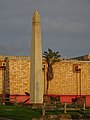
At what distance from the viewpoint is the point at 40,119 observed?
20.7 m

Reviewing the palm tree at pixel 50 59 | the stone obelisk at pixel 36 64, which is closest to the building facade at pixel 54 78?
the palm tree at pixel 50 59

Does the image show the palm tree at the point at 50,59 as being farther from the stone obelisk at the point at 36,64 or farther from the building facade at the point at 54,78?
the stone obelisk at the point at 36,64

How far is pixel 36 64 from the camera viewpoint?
→ 27781 millimetres

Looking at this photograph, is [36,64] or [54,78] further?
[54,78]

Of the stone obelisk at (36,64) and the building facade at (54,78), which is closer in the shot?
the stone obelisk at (36,64)

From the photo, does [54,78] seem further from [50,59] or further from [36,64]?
[36,64]

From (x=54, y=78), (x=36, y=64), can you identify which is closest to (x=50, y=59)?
(x=54, y=78)

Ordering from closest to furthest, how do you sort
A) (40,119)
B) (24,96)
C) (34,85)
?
(40,119)
(34,85)
(24,96)

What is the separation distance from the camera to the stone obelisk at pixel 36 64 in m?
27.5

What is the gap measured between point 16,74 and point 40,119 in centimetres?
2317

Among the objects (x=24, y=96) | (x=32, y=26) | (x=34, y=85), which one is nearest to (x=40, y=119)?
(x=34, y=85)

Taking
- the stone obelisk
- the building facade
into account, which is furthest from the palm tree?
the stone obelisk

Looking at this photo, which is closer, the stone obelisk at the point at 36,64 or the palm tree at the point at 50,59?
the stone obelisk at the point at 36,64

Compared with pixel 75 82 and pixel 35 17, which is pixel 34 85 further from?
pixel 75 82
